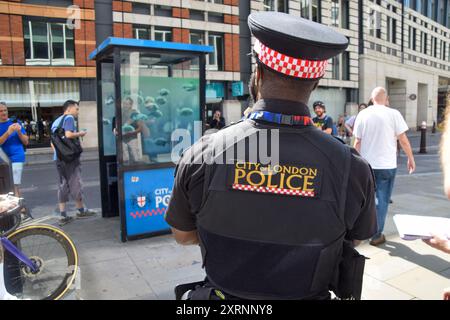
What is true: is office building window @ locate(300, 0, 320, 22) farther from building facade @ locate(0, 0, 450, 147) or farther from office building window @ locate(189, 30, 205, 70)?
office building window @ locate(189, 30, 205, 70)

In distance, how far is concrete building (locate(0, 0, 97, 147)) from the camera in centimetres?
1628

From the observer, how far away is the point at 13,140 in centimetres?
616


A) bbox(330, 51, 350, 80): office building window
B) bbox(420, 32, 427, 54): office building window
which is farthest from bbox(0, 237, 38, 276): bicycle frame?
bbox(420, 32, 427, 54): office building window

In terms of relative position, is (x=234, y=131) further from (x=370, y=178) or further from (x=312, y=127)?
(x=370, y=178)

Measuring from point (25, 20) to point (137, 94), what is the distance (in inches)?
590

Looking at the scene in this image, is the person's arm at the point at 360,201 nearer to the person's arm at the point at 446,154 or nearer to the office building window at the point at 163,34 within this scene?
the person's arm at the point at 446,154

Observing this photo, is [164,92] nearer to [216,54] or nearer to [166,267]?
[166,267]


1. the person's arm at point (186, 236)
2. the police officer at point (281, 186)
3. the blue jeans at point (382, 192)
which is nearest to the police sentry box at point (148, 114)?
the blue jeans at point (382, 192)

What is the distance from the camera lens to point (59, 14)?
56.2 feet

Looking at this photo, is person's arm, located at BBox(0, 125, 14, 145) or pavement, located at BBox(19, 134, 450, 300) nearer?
pavement, located at BBox(19, 134, 450, 300)

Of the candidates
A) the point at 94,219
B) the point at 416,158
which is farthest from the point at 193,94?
the point at 416,158

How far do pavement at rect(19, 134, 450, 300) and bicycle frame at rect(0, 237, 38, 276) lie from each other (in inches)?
17.9

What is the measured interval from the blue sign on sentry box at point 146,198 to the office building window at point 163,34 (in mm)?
15998

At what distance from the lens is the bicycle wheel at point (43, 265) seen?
325 cm
